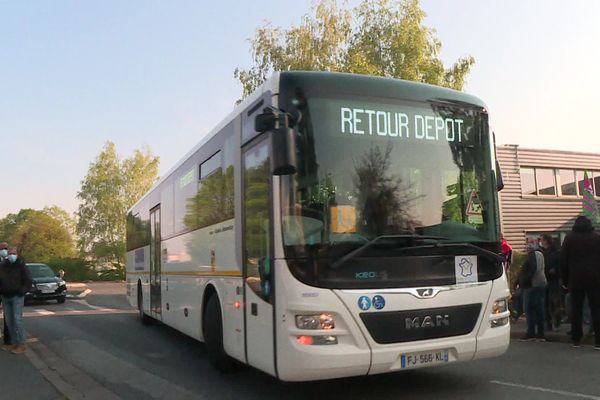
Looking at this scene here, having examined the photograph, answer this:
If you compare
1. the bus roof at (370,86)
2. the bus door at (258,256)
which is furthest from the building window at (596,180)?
the bus door at (258,256)

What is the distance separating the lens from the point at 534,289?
9.07 meters

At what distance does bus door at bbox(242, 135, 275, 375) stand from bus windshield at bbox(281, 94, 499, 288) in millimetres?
392

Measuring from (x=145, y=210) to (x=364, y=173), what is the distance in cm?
887

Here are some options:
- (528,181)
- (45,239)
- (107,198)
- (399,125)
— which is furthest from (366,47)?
(45,239)

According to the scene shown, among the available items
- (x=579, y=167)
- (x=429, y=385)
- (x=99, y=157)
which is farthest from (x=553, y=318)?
(x=99, y=157)

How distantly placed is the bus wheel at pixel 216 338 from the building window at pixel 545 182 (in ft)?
72.9

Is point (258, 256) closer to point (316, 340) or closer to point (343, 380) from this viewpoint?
point (316, 340)

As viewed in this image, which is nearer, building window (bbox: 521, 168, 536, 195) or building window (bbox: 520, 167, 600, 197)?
building window (bbox: 521, 168, 536, 195)

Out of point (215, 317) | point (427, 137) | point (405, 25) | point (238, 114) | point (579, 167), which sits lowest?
point (215, 317)

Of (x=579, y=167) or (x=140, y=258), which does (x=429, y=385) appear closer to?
(x=140, y=258)

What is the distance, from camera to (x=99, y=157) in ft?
178

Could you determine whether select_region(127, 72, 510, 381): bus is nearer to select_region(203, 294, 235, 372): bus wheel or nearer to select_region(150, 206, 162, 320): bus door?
select_region(203, 294, 235, 372): bus wheel

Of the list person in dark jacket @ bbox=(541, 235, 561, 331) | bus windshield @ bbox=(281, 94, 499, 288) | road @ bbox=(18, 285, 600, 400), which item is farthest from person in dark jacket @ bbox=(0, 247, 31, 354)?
person in dark jacket @ bbox=(541, 235, 561, 331)

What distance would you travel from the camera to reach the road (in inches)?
234
